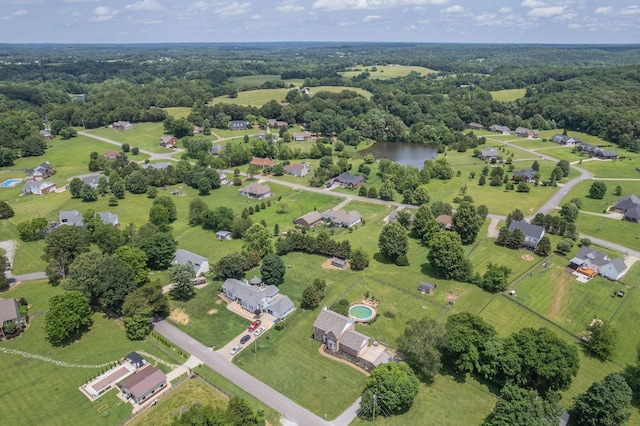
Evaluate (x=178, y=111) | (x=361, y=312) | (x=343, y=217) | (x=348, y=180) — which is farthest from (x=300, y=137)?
(x=361, y=312)

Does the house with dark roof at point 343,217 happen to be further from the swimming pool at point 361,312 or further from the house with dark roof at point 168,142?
the house with dark roof at point 168,142

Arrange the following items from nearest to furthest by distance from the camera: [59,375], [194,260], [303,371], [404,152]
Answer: [59,375] < [303,371] < [194,260] < [404,152]

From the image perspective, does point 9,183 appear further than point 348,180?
No

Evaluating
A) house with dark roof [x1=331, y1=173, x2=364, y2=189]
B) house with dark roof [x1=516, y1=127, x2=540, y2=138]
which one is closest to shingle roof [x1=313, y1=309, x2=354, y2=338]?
house with dark roof [x1=331, y1=173, x2=364, y2=189]

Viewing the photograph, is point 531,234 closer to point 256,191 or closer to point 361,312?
point 361,312

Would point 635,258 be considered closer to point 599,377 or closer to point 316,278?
point 599,377
